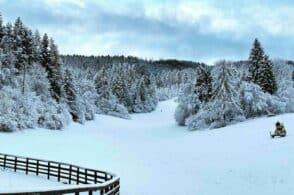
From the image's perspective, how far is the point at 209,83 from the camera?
81875mm

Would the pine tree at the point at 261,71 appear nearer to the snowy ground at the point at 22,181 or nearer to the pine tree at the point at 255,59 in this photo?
the pine tree at the point at 255,59

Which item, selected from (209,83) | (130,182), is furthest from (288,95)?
(130,182)

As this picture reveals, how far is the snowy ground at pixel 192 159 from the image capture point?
24.9 meters

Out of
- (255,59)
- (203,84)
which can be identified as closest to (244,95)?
(255,59)

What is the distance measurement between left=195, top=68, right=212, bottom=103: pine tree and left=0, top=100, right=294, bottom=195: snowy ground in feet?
69.5

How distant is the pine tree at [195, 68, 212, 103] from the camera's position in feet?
266

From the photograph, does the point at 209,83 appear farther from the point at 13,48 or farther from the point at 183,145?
the point at 13,48

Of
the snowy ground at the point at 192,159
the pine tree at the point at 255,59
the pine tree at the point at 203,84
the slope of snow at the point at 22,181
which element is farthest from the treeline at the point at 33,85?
the pine tree at the point at 255,59

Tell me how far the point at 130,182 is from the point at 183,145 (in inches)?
1133

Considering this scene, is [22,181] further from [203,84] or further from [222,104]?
[203,84]

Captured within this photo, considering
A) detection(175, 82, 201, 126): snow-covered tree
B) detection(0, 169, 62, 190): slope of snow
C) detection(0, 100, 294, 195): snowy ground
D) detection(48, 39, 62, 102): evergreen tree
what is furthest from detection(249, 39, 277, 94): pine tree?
detection(0, 169, 62, 190): slope of snow

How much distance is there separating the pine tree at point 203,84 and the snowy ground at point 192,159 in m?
21.2

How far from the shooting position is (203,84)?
3241 inches

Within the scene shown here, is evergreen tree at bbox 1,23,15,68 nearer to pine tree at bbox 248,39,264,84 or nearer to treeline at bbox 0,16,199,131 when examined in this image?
treeline at bbox 0,16,199,131
